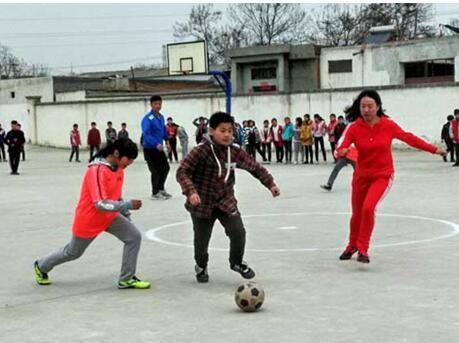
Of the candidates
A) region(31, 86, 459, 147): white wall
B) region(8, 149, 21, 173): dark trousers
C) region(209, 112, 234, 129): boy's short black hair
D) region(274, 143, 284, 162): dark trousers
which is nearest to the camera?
region(209, 112, 234, 129): boy's short black hair

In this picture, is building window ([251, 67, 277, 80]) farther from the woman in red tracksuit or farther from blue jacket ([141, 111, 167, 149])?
the woman in red tracksuit

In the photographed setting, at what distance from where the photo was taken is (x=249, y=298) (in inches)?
228

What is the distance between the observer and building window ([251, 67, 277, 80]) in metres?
48.2

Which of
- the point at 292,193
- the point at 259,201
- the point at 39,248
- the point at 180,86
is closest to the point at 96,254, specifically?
the point at 39,248

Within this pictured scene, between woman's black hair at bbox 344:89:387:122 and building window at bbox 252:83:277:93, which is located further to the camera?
building window at bbox 252:83:277:93

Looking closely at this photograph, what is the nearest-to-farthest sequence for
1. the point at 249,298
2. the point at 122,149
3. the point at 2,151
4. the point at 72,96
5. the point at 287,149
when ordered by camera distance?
1. the point at 249,298
2. the point at 122,149
3. the point at 287,149
4. the point at 2,151
5. the point at 72,96

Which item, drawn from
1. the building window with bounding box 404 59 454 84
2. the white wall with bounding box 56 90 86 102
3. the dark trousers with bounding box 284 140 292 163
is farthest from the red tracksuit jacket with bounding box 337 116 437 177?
the white wall with bounding box 56 90 86 102

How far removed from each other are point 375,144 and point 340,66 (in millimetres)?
Answer: 39652

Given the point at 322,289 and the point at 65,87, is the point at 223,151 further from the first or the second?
the point at 65,87

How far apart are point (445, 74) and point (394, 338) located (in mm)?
43781

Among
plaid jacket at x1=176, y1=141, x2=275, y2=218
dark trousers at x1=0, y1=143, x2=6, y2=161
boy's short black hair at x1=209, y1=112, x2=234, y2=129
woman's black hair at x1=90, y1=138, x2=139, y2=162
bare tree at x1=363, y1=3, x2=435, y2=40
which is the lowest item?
dark trousers at x1=0, y1=143, x2=6, y2=161

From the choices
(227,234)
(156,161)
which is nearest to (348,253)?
(227,234)

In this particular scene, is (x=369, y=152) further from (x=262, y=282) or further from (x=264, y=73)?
(x=264, y=73)

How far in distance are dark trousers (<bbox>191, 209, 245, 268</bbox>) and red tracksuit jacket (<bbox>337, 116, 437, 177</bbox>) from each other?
5.42 ft
